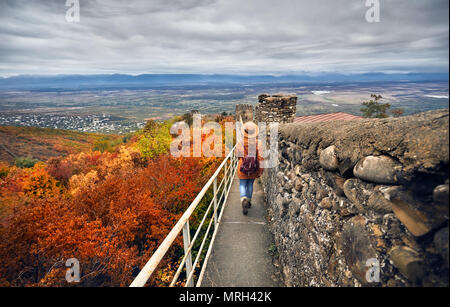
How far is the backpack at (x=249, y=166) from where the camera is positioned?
501 centimetres

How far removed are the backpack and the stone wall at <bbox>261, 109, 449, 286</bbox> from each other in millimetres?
2375

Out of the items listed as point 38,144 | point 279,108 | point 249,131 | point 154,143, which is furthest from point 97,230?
point 38,144

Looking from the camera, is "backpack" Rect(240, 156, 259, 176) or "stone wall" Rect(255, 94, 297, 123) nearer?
"backpack" Rect(240, 156, 259, 176)

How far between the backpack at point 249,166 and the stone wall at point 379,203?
2375 mm

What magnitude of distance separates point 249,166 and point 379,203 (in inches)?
143

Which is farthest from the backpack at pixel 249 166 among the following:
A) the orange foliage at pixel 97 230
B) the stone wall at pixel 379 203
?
the orange foliage at pixel 97 230

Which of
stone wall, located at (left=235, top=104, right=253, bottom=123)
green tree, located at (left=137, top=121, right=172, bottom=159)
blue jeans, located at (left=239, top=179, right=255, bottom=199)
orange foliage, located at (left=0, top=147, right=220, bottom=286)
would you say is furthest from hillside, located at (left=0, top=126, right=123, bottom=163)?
blue jeans, located at (left=239, top=179, right=255, bottom=199)

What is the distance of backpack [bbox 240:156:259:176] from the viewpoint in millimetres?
5008

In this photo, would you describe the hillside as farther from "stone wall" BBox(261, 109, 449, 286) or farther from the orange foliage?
"stone wall" BBox(261, 109, 449, 286)

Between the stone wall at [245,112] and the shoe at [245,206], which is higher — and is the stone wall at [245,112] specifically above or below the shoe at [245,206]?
above

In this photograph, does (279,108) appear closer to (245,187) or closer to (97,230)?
(245,187)

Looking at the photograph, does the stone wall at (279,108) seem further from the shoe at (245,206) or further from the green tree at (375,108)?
the green tree at (375,108)

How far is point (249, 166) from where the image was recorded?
5.00m

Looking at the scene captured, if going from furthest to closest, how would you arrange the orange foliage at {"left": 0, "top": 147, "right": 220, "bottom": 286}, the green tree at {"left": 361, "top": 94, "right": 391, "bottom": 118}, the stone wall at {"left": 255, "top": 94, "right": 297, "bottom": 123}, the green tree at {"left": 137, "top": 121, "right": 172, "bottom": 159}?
the green tree at {"left": 361, "top": 94, "right": 391, "bottom": 118}, the green tree at {"left": 137, "top": 121, "right": 172, "bottom": 159}, the stone wall at {"left": 255, "top": 94, "right": 297, "bottom": 123}, the orange foliage at {"left": 0, "top": 147, "right": 220, "bottom": 286}
